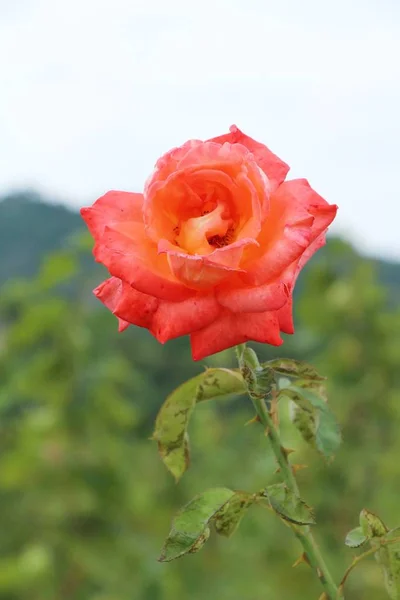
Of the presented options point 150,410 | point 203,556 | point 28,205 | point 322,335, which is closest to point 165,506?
point 203,556

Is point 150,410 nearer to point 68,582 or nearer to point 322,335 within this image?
point 322,335

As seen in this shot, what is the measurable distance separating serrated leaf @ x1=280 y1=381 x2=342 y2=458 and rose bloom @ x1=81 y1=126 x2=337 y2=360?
3.5 inches

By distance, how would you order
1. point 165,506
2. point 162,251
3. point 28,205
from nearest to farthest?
point 162,251, point 165,506, point 28,205

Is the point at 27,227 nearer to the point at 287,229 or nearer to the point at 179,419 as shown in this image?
the point at 179,419

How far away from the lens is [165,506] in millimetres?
3428

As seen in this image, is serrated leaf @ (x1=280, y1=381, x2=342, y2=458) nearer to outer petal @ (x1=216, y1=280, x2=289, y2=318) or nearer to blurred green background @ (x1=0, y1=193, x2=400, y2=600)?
outer petal @ (x1=216, y1=280, x2=289, y2=318)

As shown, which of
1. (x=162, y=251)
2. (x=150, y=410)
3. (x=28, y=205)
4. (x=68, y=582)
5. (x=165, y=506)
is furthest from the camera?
(x=28, y=205)

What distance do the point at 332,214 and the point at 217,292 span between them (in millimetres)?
117

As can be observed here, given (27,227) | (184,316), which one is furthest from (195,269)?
(27,227)

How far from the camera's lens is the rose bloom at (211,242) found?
642 millimetres

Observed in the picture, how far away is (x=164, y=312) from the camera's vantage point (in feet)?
2.16

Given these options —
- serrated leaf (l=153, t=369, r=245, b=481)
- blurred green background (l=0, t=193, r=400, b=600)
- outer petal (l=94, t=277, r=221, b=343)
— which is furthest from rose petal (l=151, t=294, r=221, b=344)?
blurred green background (l=0, t=193, r=400, b=600)

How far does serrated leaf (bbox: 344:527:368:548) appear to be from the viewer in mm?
655

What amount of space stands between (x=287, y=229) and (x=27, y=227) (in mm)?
6113
